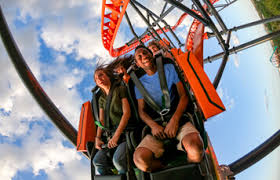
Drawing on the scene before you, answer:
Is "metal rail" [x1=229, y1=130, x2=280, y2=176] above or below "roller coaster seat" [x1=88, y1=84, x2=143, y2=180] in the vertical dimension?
below

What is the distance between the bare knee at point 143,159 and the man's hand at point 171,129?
214 millimetres

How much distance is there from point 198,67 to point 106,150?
128 centimetres

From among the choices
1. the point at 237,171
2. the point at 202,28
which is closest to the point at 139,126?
the point at 237,171

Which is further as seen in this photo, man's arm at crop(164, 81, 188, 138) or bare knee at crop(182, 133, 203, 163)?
man's arm at crop(164, 81, 188, 138)

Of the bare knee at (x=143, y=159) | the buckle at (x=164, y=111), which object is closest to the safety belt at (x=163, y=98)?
the buckle at (x=164, y=111)

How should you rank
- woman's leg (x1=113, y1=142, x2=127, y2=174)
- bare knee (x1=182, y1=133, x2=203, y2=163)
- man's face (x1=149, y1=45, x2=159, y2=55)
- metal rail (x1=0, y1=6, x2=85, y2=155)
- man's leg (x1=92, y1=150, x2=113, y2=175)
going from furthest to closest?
man's face (x1=149, y1=45, x2=159, y2=55) < metal rail (x1=0, y1=6, x2=85, y2=155) < man's leg (x1=92, y1=150, x2=113, y2=175) < woman's leg (x1=113, y1=142, x2=127, y2=174) < bare knee (x1=182, y1=133, x2=203, y2=163)

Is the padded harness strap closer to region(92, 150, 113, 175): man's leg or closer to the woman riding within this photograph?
the woman riding

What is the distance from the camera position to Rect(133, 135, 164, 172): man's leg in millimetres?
1384

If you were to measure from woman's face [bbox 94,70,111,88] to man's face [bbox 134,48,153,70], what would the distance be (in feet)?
1.61

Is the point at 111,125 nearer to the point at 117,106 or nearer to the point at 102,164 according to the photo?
the point at 117,106

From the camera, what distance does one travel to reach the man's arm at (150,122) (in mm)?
1544

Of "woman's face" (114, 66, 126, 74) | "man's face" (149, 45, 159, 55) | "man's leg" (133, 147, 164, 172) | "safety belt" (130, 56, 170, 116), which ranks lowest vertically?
"man's leg" (133, 147, 164, 172)

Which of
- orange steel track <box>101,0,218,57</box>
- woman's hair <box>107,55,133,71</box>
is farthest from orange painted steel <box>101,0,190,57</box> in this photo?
woman's hair <box>107,55,133,71</box>

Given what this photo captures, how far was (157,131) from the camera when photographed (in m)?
1.55
